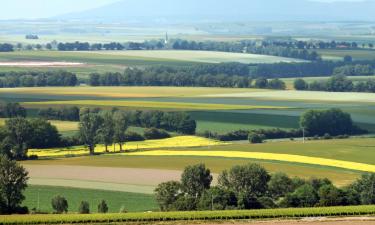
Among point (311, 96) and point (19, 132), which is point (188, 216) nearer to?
point (19, 132)

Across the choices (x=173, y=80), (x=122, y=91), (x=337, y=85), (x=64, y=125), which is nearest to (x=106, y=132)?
(x=64, y=125)

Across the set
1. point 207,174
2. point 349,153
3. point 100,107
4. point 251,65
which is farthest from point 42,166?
point 251,65

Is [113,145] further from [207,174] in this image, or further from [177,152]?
[207,174]

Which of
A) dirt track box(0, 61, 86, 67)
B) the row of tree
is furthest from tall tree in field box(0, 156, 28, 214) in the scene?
dirt track box(0, 61, 86, 67)

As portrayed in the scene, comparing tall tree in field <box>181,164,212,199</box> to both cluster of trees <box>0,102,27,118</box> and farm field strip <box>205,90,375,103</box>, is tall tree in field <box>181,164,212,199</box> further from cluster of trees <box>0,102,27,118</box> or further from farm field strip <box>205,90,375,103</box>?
farm field strip <box>205,90,375,103</box>

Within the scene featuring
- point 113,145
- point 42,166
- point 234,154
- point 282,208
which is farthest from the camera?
point 113,145

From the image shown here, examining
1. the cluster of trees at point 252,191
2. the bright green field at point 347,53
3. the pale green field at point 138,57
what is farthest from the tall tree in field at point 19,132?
the bright green field at point 347,53
